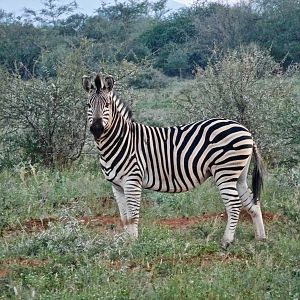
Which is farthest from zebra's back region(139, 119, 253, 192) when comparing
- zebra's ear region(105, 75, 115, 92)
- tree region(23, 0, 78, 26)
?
tree region(23, 0, 78, 26)

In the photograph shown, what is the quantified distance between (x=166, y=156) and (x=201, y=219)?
99 centimetres

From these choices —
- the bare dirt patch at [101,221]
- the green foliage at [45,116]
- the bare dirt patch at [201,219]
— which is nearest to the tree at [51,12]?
the green foliage at [45,116]

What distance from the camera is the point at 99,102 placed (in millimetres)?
6965

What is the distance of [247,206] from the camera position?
7293 millimetres

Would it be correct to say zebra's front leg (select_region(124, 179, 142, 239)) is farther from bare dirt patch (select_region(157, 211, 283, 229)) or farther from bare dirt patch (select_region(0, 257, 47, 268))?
bare dirt patch (select_region(0, 257, 47, 268))

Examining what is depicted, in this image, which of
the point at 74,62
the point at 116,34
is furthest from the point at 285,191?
the point at 116,34

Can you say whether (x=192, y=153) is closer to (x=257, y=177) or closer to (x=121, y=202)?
(x=257, y=177)

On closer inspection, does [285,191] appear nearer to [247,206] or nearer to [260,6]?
[247,206]

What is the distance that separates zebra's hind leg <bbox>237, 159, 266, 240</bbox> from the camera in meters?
7.00

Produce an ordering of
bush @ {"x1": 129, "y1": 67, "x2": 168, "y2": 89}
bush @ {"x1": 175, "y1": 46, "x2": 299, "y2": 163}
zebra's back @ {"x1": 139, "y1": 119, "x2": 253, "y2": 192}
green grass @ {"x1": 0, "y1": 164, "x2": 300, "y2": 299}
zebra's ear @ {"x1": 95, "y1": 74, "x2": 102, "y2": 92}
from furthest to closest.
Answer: bush @ {"x1": 129, "y1": 67, "x2": 168, "y2": 89} < bush @ {"x1": 175, "y1": 46, "x2": 299, "y2": 163} < zebra's back @ {"x1": 139, "y1": 119, "x2": 253, "y2": 192} < zebra's ear @ {"x1": 95, "y1": 74, "x2": 102, "y2": 92} < green grass @ {"x1": 0, "y1": 164, "x2": 300, "y2": 299}

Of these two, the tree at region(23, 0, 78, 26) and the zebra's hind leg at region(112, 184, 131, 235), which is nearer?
the zebra's hind leg at region(112, 184, 131, 235)

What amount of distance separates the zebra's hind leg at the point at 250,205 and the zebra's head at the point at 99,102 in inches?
66.4

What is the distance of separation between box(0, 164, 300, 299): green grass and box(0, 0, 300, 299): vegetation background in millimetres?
14

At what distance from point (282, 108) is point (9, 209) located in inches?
220
